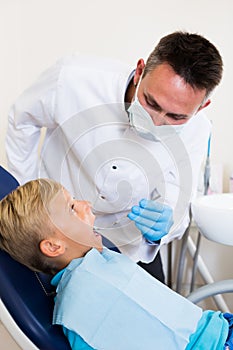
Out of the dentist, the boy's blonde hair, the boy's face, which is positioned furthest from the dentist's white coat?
the boy's blonde hair

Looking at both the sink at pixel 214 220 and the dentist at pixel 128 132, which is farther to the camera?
the sink at pixel 214 220

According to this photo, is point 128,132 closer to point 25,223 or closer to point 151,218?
point 151,218

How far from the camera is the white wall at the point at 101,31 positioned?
188 centimetres

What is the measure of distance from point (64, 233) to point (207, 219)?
452 mm

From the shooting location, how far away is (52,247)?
105 centimetres

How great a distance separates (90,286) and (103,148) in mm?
421

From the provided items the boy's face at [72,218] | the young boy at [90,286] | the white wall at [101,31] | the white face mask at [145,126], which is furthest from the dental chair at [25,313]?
the white wall at [101,31]

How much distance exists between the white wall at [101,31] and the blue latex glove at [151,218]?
806 millimetres

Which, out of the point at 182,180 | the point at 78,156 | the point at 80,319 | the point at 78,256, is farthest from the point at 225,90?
the point at 80,319

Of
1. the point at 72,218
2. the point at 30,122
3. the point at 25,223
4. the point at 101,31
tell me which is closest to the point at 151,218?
the point at 72,218

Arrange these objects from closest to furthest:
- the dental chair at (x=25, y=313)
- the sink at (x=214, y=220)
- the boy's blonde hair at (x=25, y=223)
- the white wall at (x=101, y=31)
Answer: the dental chair at (x=25, y=313) → the boy's blonde hair at (x=25, y=223) → the sink at (x=214, y=220) → the white wall at (x=101, y=31)

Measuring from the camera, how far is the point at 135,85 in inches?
49.9

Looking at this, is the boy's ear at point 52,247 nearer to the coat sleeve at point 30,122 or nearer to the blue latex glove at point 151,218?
the blue latex glove at point 151,218

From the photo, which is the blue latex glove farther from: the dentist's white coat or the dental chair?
the dental chair
